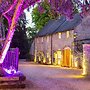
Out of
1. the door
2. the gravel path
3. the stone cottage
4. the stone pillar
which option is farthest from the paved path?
the door

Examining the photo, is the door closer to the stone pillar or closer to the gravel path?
the gravel path

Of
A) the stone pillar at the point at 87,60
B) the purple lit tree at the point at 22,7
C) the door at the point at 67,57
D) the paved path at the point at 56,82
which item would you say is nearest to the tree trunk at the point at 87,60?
the stone pillar at the point at 87,60

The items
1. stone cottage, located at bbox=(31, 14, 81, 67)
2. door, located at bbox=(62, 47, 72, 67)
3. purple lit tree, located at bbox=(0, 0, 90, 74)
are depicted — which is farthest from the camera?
door, located at bbox=(62, 47, 72, 67)

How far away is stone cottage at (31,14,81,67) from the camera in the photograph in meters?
42.3

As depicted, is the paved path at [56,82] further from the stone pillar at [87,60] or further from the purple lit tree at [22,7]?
the purple lit tree at [22,7]

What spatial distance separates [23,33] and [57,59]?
63.8 ft

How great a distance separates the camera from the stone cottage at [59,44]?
139ft

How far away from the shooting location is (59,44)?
4719 cm

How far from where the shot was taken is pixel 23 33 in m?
65.7

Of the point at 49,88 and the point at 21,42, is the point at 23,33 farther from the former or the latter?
the point at 49,88

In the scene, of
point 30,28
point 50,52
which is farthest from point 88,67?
point 30,28

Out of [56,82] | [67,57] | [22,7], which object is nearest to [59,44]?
[67,57]

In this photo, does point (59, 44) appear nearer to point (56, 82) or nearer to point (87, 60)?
point (87, 60)

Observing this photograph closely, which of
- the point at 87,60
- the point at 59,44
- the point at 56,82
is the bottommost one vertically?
the point at 56,82
